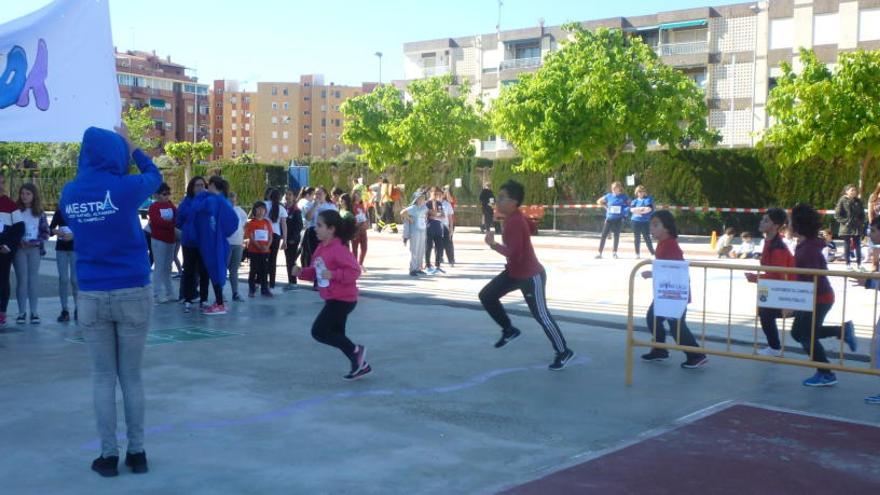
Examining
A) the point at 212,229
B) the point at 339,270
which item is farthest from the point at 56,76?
the point at 212,229

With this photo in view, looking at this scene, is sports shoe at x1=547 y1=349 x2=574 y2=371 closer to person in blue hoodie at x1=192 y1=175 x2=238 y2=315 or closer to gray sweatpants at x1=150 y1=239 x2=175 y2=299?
person in blue hoodie at x1=192 y1=175 x2=238 y2=315

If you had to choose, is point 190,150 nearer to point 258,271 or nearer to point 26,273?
point 258,271

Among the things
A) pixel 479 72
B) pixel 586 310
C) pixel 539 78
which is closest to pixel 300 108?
pixel 479 72

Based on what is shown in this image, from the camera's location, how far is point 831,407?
7.35 meters

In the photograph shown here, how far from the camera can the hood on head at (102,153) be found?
5.39 metres

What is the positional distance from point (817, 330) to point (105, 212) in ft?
A: 19.0

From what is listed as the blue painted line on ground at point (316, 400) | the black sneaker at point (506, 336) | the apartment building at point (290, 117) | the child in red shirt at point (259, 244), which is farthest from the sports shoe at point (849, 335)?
the apartment building at point (290, 117)

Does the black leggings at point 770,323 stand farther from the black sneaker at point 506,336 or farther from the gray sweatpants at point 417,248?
the gray sweatpants at point 417,248

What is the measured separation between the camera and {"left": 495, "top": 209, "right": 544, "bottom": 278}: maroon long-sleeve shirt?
8820 millimetres

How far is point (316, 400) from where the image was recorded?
736cm

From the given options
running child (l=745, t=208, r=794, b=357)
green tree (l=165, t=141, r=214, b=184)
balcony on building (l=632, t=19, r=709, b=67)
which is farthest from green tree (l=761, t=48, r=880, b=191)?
green tree (l=165, t=141, r=214, b=184)

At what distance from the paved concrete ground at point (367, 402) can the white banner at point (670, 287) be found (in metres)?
0.63

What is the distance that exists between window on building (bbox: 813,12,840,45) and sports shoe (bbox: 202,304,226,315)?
49277 mm

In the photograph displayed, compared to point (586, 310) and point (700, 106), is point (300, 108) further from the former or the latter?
point (586, 310)
